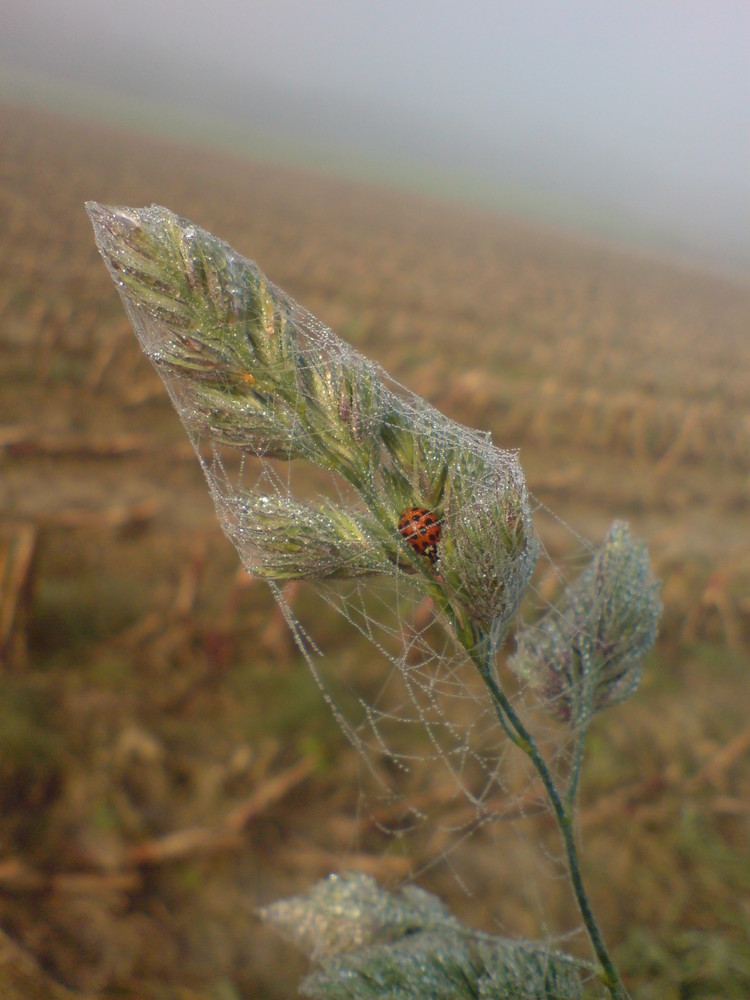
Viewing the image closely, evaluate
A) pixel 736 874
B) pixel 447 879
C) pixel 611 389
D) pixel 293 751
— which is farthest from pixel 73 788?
pixel 611 389

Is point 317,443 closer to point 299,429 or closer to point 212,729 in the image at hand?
point 299,429

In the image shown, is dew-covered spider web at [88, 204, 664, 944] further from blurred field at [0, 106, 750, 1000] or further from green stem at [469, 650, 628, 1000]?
blurred field at [0, 106, 750, 1000]

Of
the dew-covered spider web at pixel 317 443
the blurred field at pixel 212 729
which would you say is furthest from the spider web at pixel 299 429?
the blurred field at pixel 212 729

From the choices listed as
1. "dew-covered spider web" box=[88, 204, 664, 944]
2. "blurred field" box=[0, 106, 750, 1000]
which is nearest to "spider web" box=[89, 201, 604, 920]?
"dew-covered spider web" box=[88, 204, 664, 944]

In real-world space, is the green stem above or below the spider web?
below

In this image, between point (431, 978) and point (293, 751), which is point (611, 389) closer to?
point (293, 751)

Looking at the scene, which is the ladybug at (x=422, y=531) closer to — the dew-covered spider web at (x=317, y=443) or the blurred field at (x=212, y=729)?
the dew-covered spider web at (x=317, y=443)
